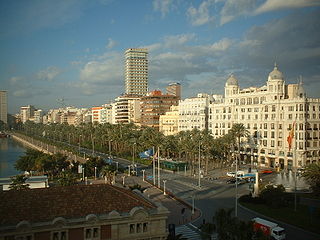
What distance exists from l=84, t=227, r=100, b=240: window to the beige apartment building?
63909 millimetres

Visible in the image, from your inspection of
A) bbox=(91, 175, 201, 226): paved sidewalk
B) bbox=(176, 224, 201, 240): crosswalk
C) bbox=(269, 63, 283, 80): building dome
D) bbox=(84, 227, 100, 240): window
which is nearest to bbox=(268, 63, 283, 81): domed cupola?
bbox=(269, 63, 283, 80): building dome

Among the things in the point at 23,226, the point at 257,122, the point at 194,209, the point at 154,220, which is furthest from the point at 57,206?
the point at 257,122

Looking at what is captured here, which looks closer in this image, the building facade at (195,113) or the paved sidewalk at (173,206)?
the paved sidewalk at (173,206)

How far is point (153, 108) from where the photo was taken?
158 metres

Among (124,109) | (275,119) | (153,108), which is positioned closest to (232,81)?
(275,119)

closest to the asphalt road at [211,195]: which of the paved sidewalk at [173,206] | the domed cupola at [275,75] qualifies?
the paved sidewalk at [173,206]

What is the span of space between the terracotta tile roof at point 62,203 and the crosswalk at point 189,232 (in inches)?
439

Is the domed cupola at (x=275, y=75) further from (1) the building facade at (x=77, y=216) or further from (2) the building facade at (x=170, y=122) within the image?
(1) the building facade at (x=77, y=216)

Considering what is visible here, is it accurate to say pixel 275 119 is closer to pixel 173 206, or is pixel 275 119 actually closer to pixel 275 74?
pixel 275 74

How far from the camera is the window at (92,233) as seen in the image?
26672 mm

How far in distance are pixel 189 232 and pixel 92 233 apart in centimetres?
1689

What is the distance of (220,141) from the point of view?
87562mm

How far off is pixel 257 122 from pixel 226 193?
43615mm

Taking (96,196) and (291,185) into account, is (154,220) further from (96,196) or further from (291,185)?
(291,185)
